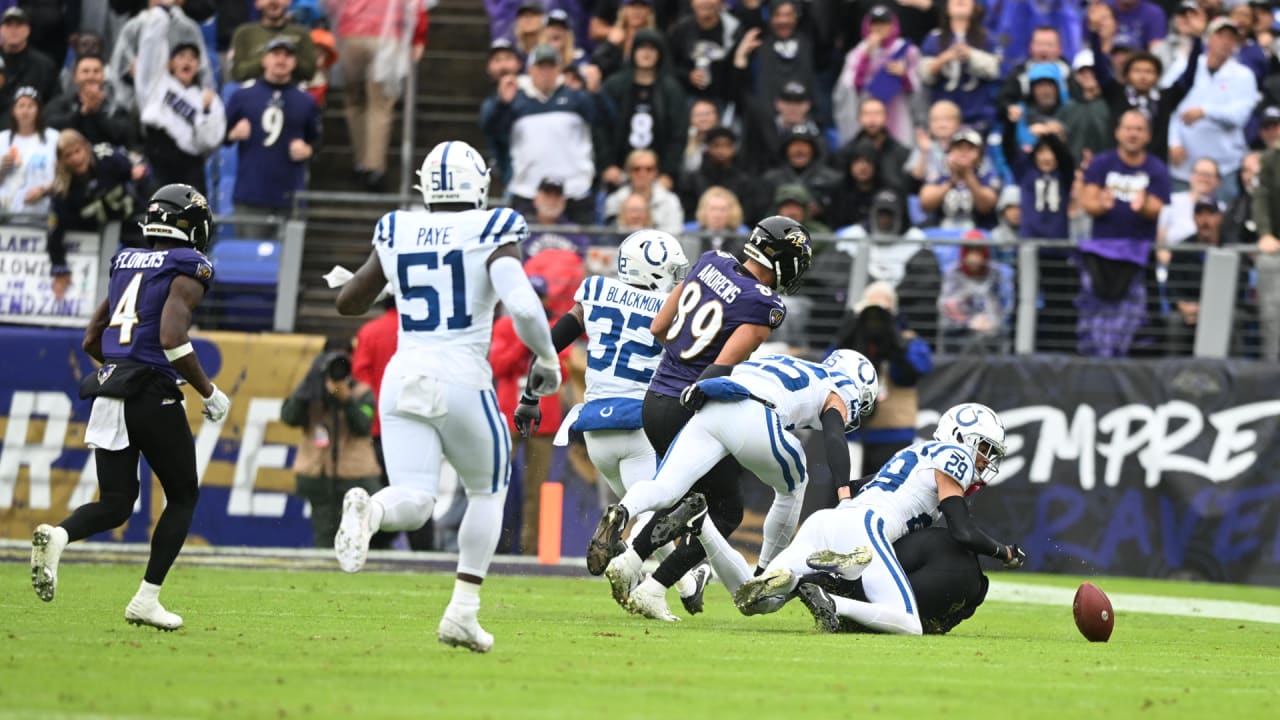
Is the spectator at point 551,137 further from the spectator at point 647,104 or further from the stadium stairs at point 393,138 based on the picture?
the stadium stairs at point 393,138

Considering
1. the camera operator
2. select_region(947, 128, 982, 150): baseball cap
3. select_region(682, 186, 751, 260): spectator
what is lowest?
the camera operator

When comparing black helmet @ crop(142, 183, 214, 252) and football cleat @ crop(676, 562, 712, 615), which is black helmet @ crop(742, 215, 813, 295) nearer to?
football cleat @ crop(676, 562, 712, 615)

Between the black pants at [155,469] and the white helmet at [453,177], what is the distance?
1774 millimetres

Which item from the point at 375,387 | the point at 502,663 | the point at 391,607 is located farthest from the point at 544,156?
the point at 502,663

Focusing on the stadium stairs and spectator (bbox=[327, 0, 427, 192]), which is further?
spectator (bbox=[327, 0, 427, 192])

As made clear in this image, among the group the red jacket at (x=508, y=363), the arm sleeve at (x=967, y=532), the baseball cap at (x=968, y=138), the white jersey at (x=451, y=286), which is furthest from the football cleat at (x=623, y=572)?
the baseball cap at (x=968, y=138)

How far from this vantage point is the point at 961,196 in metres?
17.6

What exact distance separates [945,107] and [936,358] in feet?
7.74

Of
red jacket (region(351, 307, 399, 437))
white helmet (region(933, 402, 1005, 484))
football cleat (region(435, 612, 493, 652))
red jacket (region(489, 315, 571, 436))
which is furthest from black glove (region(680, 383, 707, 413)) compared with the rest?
red jacket (region(351, 307, 399, 437))

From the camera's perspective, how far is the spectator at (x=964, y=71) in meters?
18.4

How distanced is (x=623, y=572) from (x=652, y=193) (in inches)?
299

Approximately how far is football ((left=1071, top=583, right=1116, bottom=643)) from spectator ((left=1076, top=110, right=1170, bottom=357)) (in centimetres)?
680

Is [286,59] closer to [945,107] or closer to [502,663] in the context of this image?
[945,107]

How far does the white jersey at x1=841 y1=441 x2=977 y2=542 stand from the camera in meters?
10.2
